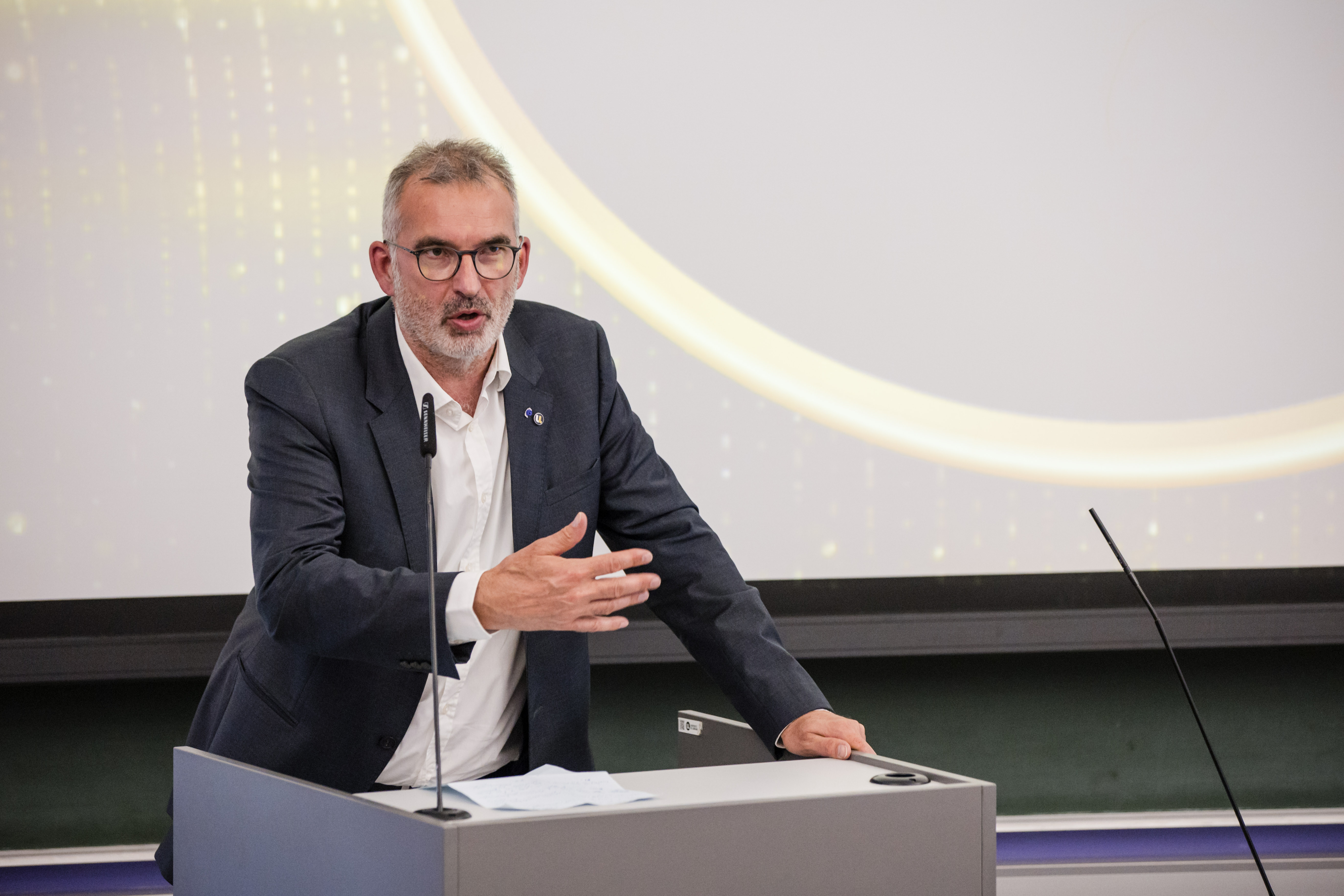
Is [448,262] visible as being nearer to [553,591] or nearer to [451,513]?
[451,513]

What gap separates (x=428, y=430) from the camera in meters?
Result: 1.21

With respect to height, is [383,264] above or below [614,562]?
above

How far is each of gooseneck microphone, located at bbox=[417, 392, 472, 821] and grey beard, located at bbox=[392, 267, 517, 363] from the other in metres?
0.44

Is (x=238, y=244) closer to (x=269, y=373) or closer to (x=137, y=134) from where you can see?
(x=137, y=134)

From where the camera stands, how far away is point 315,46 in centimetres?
265

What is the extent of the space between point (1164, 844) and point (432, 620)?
8.45ft

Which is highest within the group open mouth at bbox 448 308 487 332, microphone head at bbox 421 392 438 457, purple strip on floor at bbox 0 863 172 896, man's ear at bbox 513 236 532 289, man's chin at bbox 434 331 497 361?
man's ear at bbox 513 236 532 289

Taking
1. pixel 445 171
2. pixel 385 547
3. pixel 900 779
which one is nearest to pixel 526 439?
pixel 385 547

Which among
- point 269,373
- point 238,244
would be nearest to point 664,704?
point 238,244

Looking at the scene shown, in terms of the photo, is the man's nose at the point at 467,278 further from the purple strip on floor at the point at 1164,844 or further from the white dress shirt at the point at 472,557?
the purple strip on floor at the point at 1164,844

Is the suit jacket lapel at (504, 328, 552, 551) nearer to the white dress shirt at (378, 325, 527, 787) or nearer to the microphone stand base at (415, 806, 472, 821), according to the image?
the white dress shirt at (378, 325, 527, 787)

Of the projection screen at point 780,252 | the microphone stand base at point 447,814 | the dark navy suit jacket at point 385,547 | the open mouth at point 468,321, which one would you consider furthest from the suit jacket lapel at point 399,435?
the projection screen at point 780,252

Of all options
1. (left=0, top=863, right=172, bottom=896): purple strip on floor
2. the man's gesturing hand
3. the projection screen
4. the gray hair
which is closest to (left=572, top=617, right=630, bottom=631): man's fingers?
the man's gesturing hand

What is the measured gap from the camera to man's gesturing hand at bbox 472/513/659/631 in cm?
126
